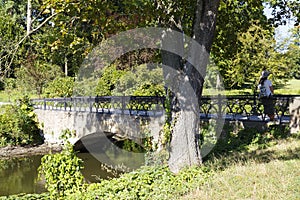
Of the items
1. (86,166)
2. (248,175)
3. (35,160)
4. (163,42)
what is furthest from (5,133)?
(248,175)

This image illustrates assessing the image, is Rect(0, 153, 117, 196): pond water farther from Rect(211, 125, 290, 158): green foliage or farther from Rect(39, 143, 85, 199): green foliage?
Rect(211, 125, 290, 158): green foliage

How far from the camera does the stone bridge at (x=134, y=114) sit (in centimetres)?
1006

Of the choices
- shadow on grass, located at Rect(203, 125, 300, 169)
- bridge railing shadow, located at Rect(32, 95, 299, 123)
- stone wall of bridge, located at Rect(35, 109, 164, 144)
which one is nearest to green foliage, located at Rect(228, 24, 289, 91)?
bridge railing shadow, located at Rect(32, 95, 299, 123)

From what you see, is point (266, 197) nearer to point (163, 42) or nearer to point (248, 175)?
point (248, 175)

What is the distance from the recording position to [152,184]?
21.7ft

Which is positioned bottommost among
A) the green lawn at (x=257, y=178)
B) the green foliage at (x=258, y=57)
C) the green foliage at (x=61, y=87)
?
the green lawn at (x=257, y=178)

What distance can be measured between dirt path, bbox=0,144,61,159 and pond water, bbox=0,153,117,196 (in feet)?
2.03

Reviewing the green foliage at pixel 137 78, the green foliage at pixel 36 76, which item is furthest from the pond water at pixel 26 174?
the green foliage at pixel 36 76

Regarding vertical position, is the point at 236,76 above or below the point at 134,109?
above

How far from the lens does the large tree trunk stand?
6.66 meters

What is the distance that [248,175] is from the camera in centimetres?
578

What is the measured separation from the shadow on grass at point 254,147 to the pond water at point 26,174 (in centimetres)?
479

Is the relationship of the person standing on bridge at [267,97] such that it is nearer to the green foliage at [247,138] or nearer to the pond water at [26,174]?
the green foliage at [247,138]

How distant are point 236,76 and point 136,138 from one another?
27.5 ft
